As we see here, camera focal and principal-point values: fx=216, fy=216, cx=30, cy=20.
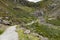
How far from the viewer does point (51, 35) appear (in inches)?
1015

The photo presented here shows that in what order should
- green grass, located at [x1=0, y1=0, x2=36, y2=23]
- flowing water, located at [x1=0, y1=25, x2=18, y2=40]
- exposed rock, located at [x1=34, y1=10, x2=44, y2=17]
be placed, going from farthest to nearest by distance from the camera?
exposed rock, located at [x1=34, y1=10, x2=44, y2=17] → green grass, located at [x1=0, y1=0, x2=36, y2=23] → flowing water, located at [x1=0, y1=25, x2=18, y2=40]

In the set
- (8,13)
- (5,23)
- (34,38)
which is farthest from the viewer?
(8,13)

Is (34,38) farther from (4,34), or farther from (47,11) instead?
(47,11)

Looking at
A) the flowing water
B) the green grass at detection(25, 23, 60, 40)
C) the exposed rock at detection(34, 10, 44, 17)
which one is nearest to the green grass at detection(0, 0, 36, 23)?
the exposed rock at detection(34, 10, 44, 17)

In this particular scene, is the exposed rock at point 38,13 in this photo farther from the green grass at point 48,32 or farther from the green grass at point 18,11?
the green grass at point 48,32

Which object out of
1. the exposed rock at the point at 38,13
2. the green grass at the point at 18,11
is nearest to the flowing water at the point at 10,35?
the green grass at the point at 18,11

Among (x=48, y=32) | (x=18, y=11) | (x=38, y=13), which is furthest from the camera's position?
(x=18, y=11)

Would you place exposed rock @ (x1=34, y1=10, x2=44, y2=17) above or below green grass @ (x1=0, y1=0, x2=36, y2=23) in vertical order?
below

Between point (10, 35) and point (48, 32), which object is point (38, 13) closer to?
point (48, 32)

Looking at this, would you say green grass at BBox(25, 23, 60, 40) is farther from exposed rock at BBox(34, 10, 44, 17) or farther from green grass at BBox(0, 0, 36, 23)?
Result: exposed rock at BBox(34, 10, 44, 17)

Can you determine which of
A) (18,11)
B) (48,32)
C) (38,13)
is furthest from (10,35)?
(18,11)

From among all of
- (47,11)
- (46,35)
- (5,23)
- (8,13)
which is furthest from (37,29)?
(47,11)

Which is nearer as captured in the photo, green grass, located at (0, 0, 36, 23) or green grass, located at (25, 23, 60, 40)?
green grass, located at (25, 23, 60, 40)

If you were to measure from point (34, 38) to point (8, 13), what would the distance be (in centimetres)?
1393
